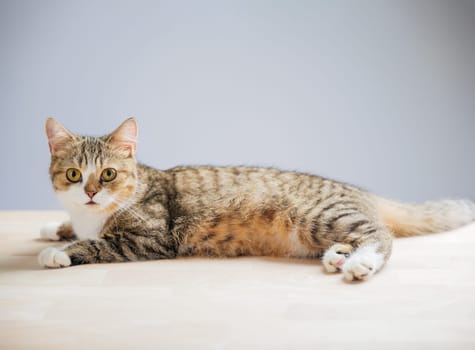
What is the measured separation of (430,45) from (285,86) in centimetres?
99

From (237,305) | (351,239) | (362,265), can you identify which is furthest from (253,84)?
(237,305)

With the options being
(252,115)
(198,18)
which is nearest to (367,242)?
(252,115)

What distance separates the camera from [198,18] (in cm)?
333

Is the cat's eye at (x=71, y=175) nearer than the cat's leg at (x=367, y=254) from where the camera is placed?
No

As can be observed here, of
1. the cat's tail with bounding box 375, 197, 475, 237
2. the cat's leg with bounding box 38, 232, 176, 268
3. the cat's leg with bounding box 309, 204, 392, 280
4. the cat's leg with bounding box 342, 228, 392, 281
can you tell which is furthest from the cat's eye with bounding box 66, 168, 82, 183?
the cat's tail with bounding box 375, 197, 475, 237

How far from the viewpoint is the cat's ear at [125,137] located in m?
2.38

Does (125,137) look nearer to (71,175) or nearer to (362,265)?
(71,175)

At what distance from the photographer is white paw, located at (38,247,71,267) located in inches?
85.4

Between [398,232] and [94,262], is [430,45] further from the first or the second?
[94,262]

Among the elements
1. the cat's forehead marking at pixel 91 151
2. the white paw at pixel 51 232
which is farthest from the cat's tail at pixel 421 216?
the white paw at pixel 51 232

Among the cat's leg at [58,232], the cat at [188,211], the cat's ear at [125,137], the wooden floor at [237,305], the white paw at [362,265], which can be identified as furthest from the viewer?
the cat's leg at [58,232]

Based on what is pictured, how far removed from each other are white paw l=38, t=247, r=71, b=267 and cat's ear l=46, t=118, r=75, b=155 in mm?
441

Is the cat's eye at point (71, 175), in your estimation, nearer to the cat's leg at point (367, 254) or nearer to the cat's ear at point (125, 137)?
the cat's ear at point (125, 137)

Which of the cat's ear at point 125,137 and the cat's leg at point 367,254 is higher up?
the cat's ear at point 125,137
